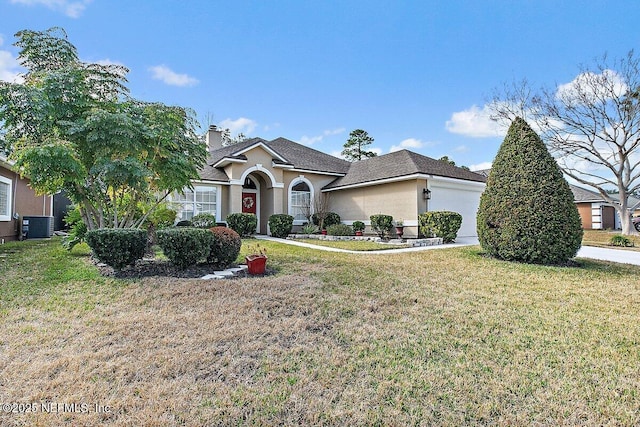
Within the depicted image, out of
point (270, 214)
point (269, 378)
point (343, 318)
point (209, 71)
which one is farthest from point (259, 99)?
point (269, 378)

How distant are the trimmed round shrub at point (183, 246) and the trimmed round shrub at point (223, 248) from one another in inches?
16.8

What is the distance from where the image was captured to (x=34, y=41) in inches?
342

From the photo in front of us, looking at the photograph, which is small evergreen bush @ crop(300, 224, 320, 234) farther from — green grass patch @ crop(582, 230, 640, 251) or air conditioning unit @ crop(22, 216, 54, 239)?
green grass patch @ crop(582, 230, 640, 251)

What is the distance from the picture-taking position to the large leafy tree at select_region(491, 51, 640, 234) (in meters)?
20.3

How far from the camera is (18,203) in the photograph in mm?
14758

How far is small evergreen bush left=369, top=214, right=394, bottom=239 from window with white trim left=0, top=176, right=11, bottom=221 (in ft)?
49.8

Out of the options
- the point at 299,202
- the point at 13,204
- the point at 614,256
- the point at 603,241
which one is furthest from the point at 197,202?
the point at 603,241

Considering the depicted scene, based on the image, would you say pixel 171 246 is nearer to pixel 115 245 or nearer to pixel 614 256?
pixel 115 245

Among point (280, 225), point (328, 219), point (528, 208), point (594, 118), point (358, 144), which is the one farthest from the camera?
point (358, 144)

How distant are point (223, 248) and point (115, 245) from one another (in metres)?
2.19

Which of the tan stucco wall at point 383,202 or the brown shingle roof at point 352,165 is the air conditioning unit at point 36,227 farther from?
the tan stucco wall at point 383,202

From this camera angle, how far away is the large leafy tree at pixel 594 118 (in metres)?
20.3

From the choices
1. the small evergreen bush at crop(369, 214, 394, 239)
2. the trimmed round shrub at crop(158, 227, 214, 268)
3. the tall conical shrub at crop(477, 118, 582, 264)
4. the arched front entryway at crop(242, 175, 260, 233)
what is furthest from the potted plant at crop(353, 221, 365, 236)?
the trimmed round shrub at crop(158, 227, 214, 268)

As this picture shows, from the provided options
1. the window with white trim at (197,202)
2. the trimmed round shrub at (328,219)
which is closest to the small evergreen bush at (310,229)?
the trimmed round shrub at (328,219)
